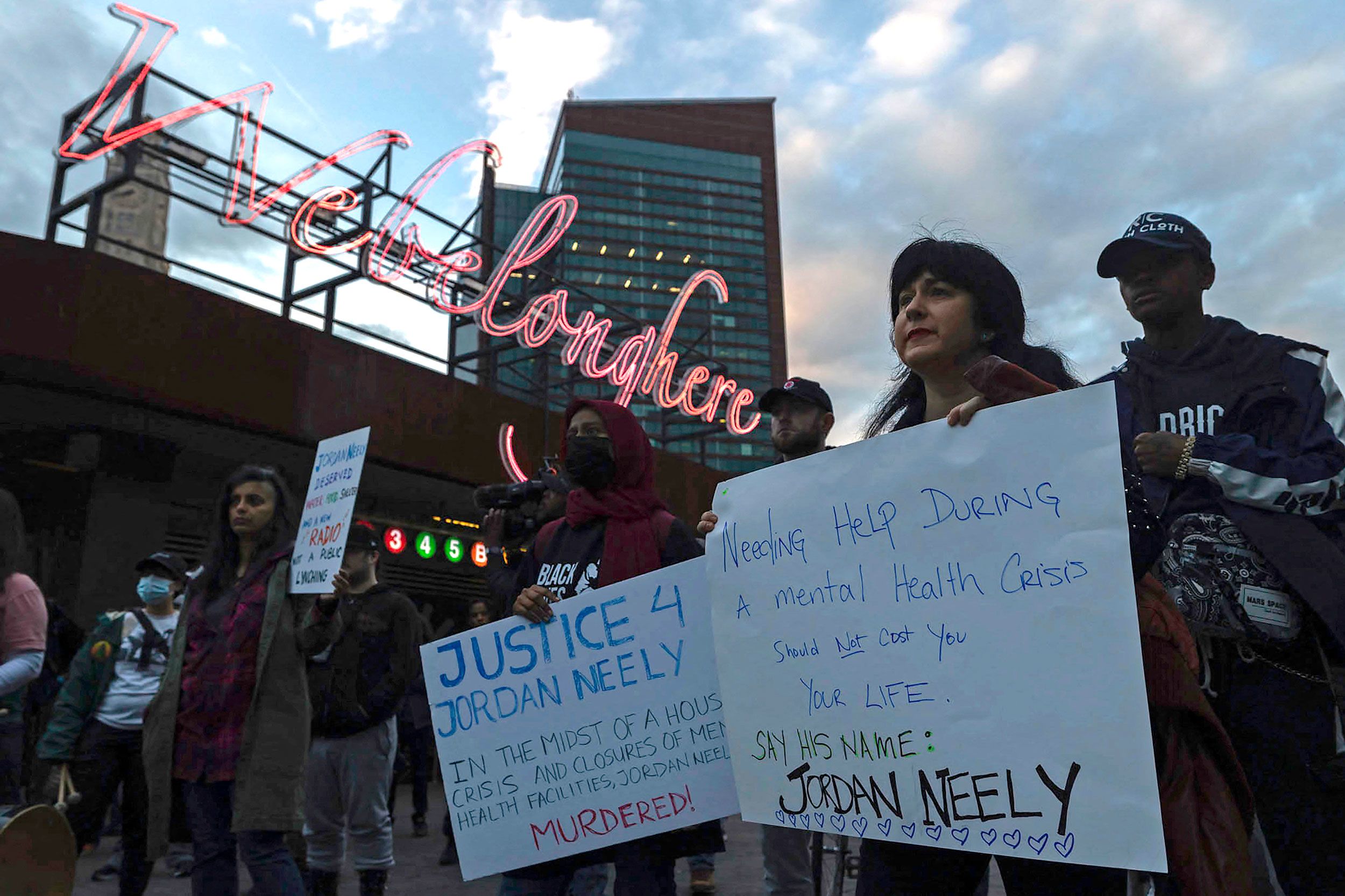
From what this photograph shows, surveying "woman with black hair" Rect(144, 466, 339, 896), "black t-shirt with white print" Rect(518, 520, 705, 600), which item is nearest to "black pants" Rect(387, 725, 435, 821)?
"woman with black hair" Rect(144, 466, 339, 896)

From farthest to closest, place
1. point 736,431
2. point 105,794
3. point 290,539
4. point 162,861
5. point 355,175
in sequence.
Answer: point 736,431
point 355,175
point 162,861
point 105,794
point 290,539

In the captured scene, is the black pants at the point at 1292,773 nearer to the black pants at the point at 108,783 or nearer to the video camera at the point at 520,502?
the video camera at the point at 520,502

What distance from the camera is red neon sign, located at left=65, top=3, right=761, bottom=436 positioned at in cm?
1066

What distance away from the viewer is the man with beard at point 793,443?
345 cm

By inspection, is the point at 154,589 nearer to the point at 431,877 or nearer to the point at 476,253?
the point at 431,877

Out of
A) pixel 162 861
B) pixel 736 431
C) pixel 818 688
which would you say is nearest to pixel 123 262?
pixel 162 861

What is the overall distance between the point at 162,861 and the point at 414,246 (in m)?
8.85

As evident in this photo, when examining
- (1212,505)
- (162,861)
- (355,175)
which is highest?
(355,175)

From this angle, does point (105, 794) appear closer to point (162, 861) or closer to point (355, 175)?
point (162, 861)

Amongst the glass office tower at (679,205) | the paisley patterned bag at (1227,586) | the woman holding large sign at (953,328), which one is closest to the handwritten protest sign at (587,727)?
the woman holding large sign at (953,328)

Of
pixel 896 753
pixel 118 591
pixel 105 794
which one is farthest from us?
pixel 118 591

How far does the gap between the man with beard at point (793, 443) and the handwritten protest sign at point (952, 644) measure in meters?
1.37

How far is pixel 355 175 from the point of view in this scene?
12797 mm

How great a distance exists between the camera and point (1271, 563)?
6.53ft
